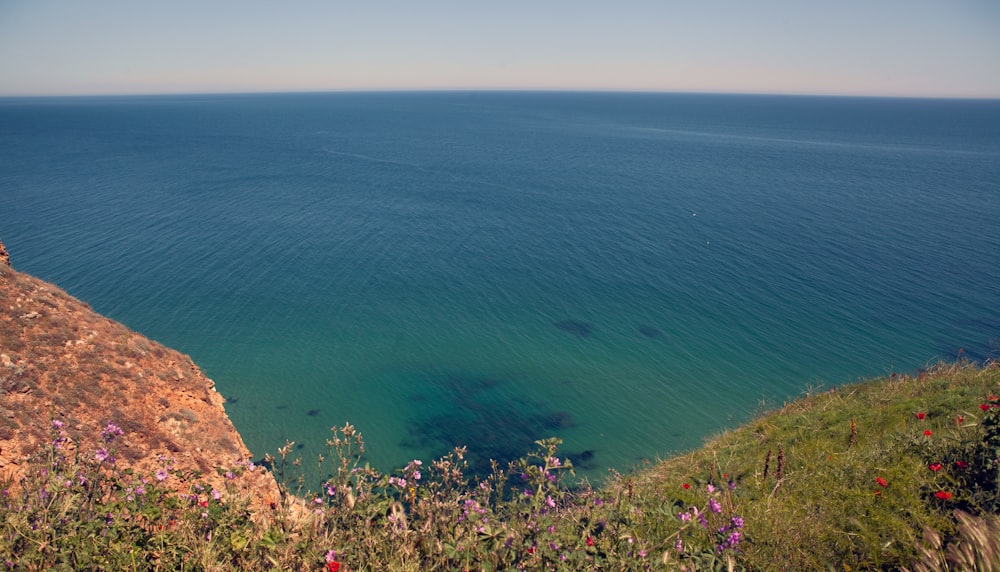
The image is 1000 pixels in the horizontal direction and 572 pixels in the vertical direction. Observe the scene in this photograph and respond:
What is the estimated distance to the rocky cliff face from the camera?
15695mm

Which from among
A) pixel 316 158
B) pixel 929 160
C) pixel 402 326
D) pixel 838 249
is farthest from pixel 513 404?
pixel 929 160

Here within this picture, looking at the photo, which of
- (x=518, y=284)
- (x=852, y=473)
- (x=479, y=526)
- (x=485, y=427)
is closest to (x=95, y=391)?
(x=485, y=427)

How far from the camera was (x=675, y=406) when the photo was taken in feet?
95.4

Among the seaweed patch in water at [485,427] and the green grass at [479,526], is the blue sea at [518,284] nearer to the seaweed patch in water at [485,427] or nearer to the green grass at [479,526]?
the seaweed patch in water at [485,427]

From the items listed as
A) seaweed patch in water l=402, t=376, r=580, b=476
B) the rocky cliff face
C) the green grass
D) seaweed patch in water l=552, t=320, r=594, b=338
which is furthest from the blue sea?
the green grass

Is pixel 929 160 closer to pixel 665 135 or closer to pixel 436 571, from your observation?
pixel 665 135

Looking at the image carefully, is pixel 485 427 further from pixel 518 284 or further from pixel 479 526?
pixel 479 526

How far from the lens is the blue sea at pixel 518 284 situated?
29109mm

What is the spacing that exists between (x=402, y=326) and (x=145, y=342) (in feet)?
60.0

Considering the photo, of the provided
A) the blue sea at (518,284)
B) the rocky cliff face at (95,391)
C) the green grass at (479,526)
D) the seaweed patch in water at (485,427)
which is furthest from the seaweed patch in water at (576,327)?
the green grass at (479,526)

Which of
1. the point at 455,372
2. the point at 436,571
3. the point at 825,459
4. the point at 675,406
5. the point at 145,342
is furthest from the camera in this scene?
the point at 455,372

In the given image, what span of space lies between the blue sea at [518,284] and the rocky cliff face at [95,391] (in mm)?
6776

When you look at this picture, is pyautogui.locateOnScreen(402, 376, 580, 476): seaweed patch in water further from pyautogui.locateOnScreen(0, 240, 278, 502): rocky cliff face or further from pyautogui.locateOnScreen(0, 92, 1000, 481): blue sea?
pyautogui.locateOnScreen(0, 240, 278, 502): rocky cliff face

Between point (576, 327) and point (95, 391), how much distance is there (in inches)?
1102
